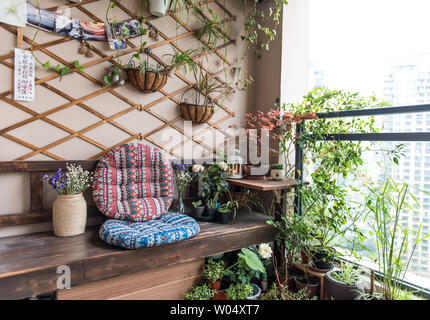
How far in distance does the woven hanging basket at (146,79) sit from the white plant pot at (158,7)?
1.45ft

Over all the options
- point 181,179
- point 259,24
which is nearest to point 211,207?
point 181,179

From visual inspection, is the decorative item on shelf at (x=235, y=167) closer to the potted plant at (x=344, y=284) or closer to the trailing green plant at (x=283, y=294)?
the trailing green plant at (x=283, y=294)

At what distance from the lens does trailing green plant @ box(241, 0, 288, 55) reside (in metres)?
2.28

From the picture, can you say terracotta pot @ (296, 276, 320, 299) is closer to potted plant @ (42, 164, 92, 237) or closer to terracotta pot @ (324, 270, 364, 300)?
terracotta pot @ (324, 270, 364, 300)

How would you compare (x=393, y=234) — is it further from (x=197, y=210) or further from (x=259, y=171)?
(x=197, y=210)

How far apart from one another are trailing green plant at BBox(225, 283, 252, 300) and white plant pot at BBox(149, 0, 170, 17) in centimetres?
200

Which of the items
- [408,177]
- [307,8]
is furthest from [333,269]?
[307,8]

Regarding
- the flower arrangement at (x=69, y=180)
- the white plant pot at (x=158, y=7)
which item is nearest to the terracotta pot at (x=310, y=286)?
the flower arrangement at (x=69, y=180)

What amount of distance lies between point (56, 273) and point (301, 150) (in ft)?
5.81

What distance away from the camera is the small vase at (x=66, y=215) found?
159 cm

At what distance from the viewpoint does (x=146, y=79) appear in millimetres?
1947

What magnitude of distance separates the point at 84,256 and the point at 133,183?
65 cm
